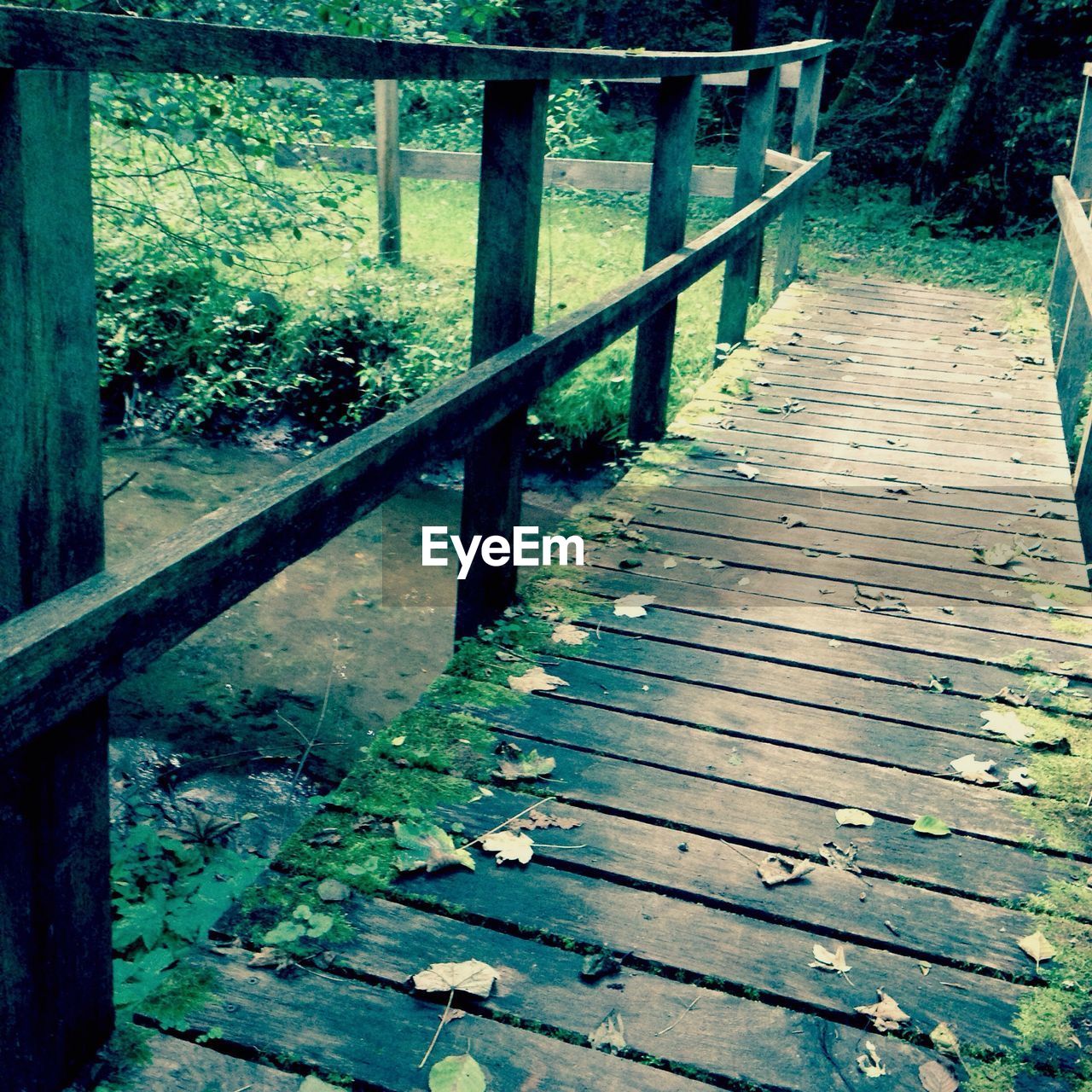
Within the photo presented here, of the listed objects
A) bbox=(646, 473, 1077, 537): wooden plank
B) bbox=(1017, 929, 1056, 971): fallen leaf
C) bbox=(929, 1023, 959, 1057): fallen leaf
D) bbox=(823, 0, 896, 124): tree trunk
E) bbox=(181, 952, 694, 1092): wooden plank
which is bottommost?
bbox=(181, 952, 694, 1092): wooden plank

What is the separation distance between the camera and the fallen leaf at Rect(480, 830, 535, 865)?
236cm

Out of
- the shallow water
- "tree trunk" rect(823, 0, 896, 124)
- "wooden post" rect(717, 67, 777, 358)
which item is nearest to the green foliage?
the shallow water

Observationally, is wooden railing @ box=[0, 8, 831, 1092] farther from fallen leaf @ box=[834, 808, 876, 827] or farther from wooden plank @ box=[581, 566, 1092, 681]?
wooden plank @ box=[581, 566, 1092, 681]

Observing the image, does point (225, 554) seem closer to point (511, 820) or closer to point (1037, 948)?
point (511, 820)

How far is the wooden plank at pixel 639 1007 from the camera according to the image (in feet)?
6.30

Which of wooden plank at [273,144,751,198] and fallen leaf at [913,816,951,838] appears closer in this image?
fallen leaf at [913,816,951,838]

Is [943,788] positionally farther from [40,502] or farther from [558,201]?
[558,201]

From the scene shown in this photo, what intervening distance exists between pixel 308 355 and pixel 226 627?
2613 mm

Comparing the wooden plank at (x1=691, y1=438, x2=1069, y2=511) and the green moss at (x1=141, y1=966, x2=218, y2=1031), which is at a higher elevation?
the wooden plank at (x1=691, y1=438, x2=1069, y2=511)

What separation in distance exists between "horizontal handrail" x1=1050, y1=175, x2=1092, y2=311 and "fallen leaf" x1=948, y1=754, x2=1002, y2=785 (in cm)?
248

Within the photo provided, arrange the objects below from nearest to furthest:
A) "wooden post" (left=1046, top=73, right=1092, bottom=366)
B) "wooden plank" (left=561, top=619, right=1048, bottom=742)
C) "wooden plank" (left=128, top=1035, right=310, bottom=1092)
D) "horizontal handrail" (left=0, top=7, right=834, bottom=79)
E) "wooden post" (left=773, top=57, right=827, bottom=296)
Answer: "horizontal handrail" (left=0, top=7, right=834, bottom=79) < "wooden plank" (left=128, top=1035, right=310, bottom=1092) < "wooden plank" (left=561, top=619, right=1048, bottom=742) < "wooden post" (left=1046, top=73, right=1092, bottom=366) < "wooden post" (left=773, top=57, right=827, bottom=296)

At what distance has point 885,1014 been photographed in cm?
202

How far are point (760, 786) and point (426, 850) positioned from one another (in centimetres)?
79

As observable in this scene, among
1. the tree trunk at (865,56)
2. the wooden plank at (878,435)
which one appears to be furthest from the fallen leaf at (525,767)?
the tree trunk at (865,56)
